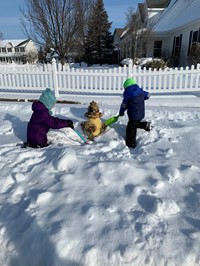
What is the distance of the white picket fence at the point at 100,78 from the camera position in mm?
8398

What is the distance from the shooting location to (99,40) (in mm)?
34312

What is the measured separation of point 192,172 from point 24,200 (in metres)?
2.03

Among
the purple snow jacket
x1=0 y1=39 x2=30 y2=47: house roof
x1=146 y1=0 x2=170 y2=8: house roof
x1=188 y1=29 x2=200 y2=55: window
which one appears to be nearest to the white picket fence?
the purple snow jacket

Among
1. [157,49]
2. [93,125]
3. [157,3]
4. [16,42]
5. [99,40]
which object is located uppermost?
[157,3]

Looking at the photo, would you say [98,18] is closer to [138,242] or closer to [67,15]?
[67,15]

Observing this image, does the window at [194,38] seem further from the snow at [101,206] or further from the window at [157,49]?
the snow at [101,206]

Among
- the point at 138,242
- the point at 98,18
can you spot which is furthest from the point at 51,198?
the point at 98,18

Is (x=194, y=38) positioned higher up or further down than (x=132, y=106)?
higher up

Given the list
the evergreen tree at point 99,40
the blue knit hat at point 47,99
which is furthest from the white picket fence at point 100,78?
the evergreen tree at point 99,40

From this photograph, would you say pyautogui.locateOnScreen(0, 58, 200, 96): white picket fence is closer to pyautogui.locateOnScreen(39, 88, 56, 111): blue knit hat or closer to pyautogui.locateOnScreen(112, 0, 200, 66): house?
pyautogui.locateOnScreen(39, 88, 56, 111): blue knit hat

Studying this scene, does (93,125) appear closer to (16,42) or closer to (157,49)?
(157,49)

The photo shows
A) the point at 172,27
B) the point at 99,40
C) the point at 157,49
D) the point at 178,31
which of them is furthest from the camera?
the point at 99,40

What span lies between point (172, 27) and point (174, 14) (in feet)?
11.6

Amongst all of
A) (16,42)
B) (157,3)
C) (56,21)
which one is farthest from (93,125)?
(16,42)
